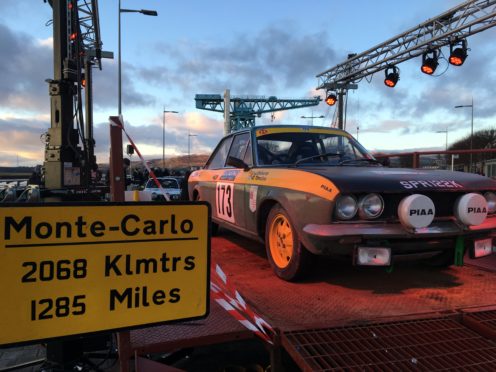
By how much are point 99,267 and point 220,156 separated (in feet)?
13.2

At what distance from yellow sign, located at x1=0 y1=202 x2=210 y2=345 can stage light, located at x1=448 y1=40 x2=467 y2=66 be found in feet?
42.7

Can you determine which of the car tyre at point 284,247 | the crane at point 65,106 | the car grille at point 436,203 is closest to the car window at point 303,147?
the car tyre at point 284,247

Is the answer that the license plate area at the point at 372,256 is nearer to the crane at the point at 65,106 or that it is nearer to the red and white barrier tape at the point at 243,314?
the red and white barrier tape at the point at 243,314

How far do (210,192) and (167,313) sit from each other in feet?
12.2

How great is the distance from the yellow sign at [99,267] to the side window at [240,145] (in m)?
2.90

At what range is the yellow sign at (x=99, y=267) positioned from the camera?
171 cm

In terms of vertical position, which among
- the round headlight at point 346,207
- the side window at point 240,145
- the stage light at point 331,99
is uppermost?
the stage light at point 331,99

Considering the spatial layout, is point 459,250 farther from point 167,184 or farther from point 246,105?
point 246,105

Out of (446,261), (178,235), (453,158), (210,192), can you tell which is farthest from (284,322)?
(453,158)

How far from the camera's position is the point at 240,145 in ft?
16.6

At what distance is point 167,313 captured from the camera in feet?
6.55

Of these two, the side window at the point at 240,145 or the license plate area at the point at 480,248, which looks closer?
the license plate area at the point at 480,248

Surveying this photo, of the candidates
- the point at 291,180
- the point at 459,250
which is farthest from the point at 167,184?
Result: the point at 459,250

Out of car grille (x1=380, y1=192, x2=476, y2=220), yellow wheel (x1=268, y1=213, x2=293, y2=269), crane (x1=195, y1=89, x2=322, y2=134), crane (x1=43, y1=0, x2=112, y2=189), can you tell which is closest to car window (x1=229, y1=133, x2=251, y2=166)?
yellow wheel (x1=268, y1=213, x2=293, y2=269)
